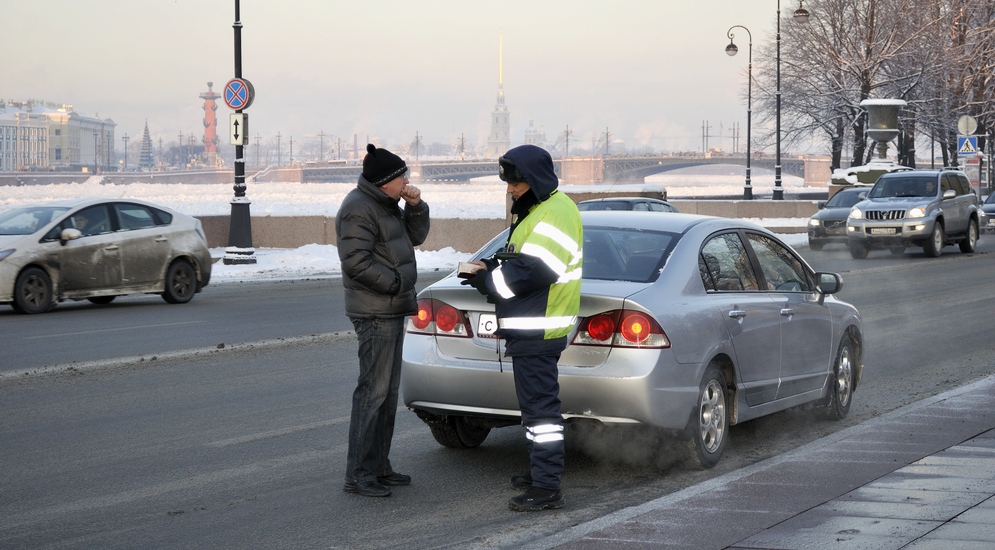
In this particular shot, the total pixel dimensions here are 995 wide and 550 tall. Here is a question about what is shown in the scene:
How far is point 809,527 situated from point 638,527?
0.71 m

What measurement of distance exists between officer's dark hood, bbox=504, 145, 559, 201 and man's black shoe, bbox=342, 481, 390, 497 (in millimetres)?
1710

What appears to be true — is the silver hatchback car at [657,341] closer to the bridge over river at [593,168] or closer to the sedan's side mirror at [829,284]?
the sedan's side mirror at [829,284]

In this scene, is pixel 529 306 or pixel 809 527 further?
pixel 529 306

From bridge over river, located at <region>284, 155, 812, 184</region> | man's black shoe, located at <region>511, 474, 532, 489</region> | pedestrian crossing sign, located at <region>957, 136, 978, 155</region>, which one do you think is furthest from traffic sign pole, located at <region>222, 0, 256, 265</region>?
bridge over river, located at <region>284, 155, 812, 184</region>

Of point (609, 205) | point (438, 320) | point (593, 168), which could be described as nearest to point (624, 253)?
point (438, 320)

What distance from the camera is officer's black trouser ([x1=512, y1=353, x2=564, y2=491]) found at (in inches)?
223

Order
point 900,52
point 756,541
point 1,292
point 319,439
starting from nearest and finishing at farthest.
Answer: point 756,541
point 319,439
point 1,292
point 900,52

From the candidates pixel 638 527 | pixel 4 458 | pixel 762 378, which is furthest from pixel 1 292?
pixel 638 527

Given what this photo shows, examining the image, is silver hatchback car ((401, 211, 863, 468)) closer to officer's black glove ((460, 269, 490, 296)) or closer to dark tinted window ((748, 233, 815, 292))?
dark tinted window ((748, 233, 815, 292))

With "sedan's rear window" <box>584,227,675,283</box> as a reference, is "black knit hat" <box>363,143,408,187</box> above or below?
above

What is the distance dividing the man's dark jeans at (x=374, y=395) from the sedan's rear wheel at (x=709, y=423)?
1.61m

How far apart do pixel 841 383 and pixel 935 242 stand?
19115mm

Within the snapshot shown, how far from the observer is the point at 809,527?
5.07 metres

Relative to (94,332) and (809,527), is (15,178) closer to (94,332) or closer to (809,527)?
(94,332)
